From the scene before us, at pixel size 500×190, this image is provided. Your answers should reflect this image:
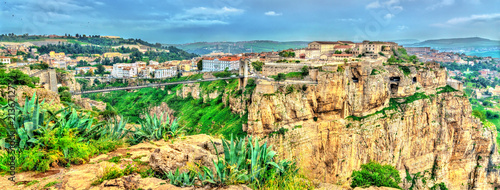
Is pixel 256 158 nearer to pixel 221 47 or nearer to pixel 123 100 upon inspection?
pixel 123 100

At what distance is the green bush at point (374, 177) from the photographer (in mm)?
13871

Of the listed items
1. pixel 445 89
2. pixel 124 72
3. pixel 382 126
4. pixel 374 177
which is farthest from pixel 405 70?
pixel 124 72

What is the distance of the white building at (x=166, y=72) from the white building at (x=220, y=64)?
18.3ft

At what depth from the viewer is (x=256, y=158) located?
5.39m

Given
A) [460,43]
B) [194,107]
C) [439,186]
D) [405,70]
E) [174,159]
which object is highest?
[460,43]

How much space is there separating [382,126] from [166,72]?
35.2 meters

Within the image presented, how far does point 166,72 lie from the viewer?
48.5 meters

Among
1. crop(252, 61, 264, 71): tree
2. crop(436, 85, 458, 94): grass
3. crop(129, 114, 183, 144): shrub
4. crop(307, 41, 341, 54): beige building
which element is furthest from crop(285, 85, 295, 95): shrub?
crop(307, 41, 341, 54): beige building

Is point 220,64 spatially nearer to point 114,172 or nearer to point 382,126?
point 382,126

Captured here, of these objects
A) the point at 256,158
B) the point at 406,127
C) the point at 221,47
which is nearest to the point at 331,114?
the point at 406,127

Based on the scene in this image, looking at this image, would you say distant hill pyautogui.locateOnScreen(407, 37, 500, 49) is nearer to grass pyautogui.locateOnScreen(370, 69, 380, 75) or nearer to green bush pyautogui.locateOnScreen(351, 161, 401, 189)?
grass pyautogui.locateOnScreen(370, 69, 380, 75)

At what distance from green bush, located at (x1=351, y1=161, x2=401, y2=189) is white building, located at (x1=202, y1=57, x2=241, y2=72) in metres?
33.7

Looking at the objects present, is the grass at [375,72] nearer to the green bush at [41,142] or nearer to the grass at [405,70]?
the grass at [405,70]

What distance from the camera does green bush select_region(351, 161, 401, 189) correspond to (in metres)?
13.9
